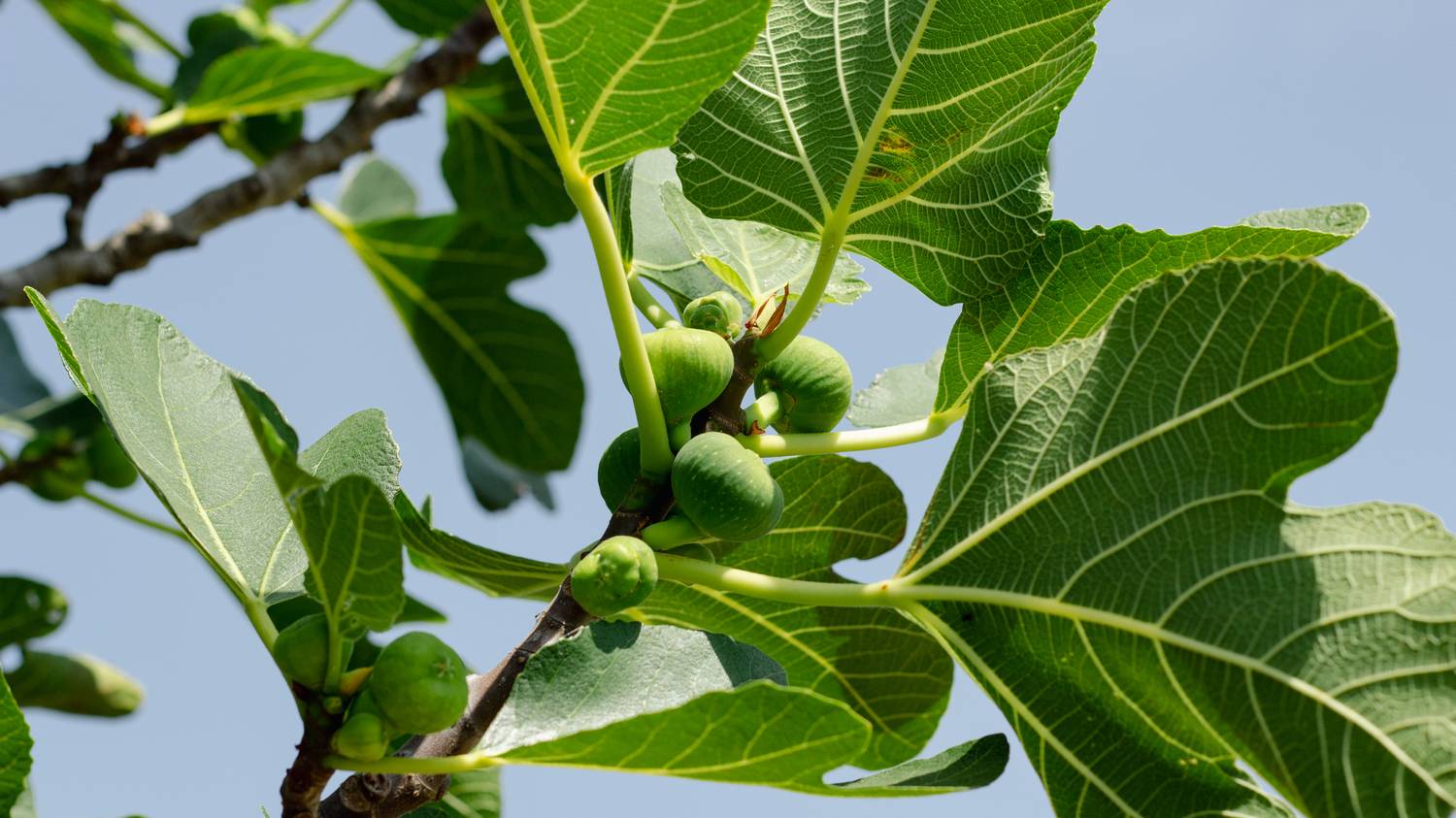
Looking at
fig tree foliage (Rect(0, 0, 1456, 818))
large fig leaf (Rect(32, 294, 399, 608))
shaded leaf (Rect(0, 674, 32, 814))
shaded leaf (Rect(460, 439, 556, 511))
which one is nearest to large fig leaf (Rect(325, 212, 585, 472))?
shaded leaf (Rect(460, 439, 556, 511))

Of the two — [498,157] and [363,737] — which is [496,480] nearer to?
[498,157]

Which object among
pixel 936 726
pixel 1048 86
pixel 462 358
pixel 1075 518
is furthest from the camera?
pixel 462 358

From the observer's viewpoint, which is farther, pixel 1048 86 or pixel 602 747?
pixel 1048 86

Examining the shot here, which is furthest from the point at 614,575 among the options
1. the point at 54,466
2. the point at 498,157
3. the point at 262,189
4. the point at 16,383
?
the point at 498,157

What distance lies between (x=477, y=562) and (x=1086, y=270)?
24.4 inches

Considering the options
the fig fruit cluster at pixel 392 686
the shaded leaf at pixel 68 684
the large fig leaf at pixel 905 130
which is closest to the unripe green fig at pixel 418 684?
the fig fruit cluster at pixel 392 686

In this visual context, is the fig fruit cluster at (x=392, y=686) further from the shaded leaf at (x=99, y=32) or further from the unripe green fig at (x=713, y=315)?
the shaded leaf at (x=99, y=32)

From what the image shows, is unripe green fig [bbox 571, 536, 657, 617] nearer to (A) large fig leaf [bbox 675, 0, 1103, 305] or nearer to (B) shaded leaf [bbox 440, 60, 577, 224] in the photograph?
(A) large fig leaf [bbox 675, 0, 1103, 305]

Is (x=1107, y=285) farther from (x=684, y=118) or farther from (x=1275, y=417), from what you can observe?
(x=684, y=118)

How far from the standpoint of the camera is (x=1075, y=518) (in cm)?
100

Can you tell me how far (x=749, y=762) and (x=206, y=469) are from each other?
0.58 metres

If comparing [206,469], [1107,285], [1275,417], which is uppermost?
[1107,285]

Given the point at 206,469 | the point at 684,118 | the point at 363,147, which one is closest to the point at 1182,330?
the point at 684,118

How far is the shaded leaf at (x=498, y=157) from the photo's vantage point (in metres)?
3.00
